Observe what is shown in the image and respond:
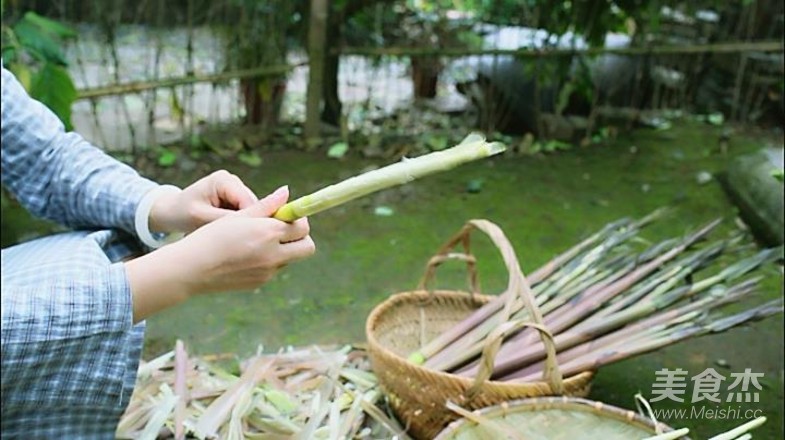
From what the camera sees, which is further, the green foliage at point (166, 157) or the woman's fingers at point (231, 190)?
the green foliage at point (166, 157)

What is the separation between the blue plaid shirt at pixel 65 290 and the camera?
1.03 m

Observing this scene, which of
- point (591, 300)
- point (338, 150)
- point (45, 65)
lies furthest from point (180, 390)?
point (338, 150)

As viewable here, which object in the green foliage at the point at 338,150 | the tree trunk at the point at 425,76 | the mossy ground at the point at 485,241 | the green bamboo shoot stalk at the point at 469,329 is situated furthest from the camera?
the tree trunk at the point at 425,76

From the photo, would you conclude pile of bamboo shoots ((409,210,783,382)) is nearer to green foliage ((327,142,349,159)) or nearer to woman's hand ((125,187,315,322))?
woman's hand ((125,187,315,322))

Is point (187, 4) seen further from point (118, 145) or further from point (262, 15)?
point (118, 145)

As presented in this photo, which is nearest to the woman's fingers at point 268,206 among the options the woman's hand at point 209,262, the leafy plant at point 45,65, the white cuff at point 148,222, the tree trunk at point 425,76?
the woman's hand at point 209,262

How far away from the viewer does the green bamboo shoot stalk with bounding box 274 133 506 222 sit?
1.03m

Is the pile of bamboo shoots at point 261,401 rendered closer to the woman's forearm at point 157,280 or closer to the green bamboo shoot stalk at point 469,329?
the green bamboo shoot stalk at point 469,329

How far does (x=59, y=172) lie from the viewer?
147 centimetres

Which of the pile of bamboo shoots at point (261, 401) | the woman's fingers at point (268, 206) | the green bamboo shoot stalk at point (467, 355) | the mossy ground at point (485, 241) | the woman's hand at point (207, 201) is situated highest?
the woman's fingers at point (268, 206)

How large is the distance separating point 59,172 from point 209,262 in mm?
556

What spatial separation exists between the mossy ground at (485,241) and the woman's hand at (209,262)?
0.81 metres

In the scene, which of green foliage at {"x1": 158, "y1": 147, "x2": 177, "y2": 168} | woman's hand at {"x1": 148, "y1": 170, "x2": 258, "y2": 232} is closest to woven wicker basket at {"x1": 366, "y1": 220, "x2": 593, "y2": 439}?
woman's hand at {"x1": 148, "y1": 170, "x2": 258, "y2": 232}

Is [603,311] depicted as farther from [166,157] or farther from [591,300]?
[166,157]
